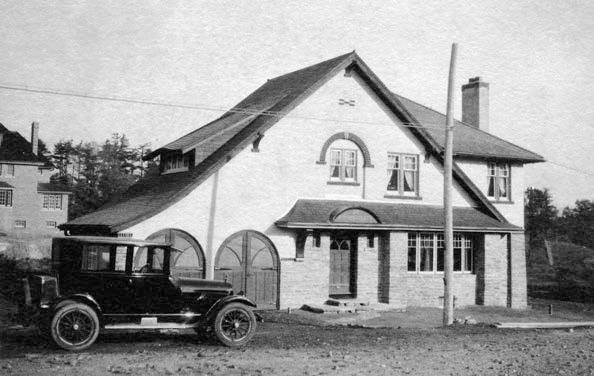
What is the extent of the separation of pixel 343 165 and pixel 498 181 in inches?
326

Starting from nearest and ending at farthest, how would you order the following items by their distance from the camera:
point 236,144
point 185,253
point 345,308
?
point 185,253 → point 345,308 → point 236,144

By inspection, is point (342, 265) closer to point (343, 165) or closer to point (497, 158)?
point (343, 165)

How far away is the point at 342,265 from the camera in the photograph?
22891 mm

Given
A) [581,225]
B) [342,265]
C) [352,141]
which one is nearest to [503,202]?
[352,141]

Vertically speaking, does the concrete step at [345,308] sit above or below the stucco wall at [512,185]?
below

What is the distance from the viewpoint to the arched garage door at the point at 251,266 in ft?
66.4

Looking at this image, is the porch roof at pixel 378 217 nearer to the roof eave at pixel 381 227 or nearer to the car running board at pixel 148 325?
the roof eave at pixel 381 227

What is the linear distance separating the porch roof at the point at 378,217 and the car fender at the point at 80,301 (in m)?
9.25

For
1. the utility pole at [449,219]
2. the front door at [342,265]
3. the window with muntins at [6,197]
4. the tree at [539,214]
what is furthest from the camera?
the tree at [539,214]

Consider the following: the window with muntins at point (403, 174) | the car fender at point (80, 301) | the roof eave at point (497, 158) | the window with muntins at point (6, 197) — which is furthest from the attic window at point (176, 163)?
the window with muntins at point (6, 197)

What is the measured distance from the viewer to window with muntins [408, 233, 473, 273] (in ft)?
79.1

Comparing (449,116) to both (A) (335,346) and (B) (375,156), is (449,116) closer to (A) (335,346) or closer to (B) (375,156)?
(B) (375,156)

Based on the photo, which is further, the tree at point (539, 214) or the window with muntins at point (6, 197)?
the tree at point (539, 214)

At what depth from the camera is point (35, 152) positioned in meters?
60.6
